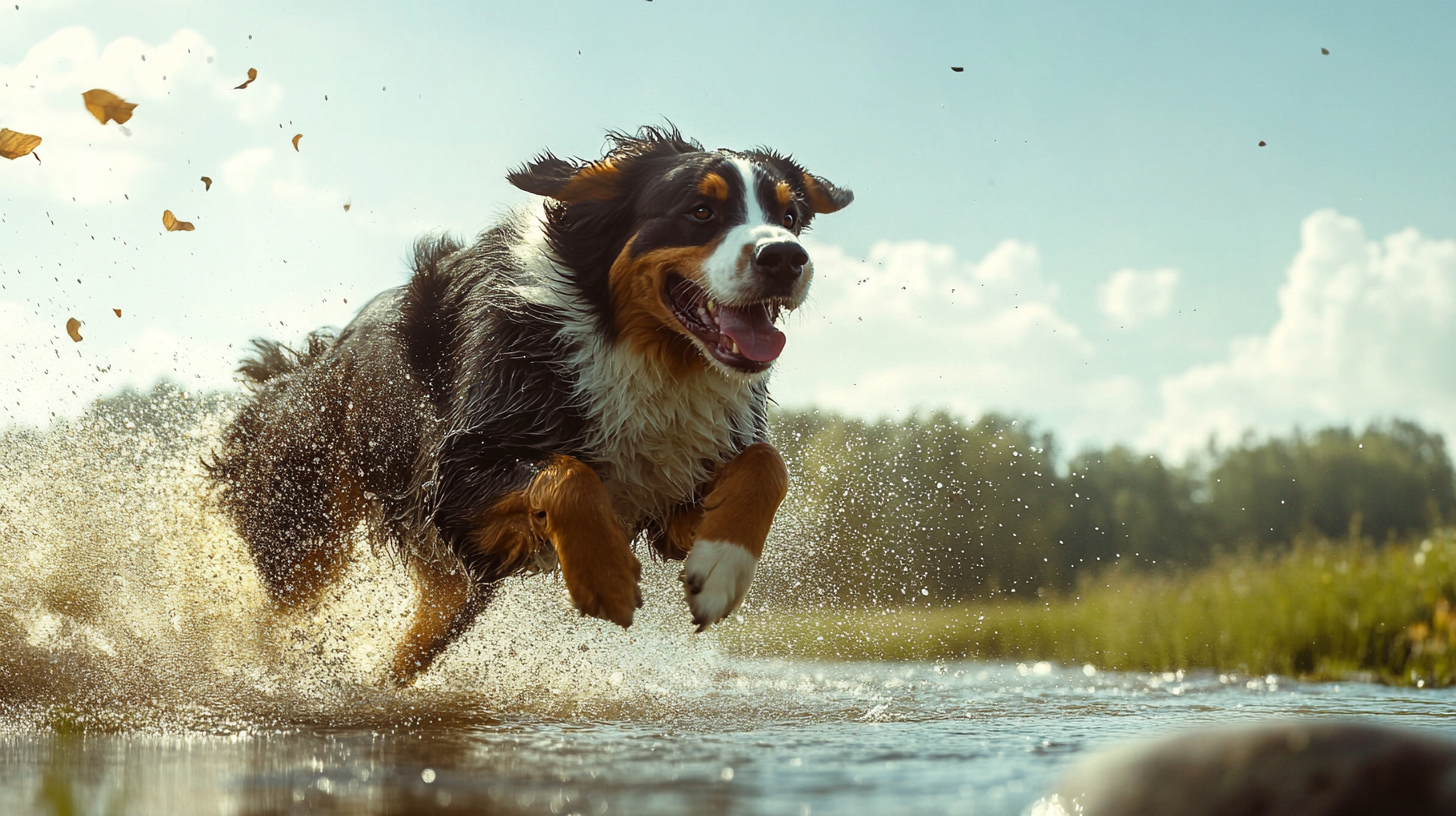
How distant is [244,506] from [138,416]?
1.24 meters

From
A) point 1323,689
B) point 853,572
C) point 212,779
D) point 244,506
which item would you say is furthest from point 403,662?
point 1323,689

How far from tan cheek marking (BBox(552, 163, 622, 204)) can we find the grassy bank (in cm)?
366

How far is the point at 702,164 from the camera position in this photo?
14.5ft

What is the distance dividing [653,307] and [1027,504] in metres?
22.1

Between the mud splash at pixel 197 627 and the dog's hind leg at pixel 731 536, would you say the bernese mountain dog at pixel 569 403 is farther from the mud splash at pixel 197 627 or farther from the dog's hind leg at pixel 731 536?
the mud splash at pixel 197 627

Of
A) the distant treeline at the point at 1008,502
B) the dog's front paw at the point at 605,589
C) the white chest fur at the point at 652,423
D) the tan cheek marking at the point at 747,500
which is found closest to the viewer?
the dog's front paw at the point at 605,589

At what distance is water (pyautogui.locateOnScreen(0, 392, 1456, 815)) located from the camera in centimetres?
273

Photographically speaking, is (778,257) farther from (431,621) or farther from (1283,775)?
(431,621)

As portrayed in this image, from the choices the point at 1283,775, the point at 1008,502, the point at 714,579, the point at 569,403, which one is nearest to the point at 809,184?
the point at 569,403

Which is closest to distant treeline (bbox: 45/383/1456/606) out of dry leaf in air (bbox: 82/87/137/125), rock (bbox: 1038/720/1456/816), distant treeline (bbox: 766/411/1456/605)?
distant treeline (bbox: 766/411/1456/605)

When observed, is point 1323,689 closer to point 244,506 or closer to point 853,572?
point 853,572

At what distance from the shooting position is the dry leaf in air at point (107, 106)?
5113 mm

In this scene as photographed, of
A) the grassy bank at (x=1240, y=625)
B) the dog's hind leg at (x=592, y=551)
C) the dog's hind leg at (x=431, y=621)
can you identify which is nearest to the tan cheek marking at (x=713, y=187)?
the dog's hind leg at (x=592, y=551)

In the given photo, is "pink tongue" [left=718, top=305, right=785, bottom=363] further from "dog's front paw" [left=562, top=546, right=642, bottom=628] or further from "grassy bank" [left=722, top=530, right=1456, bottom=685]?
"grassy bank" [left=722, top=530, right=1456, bottom=685]
